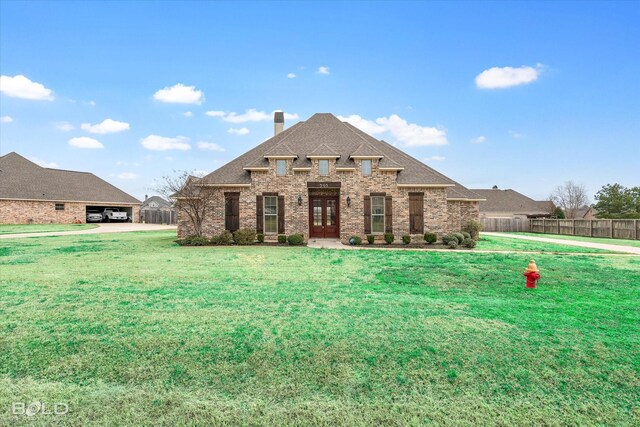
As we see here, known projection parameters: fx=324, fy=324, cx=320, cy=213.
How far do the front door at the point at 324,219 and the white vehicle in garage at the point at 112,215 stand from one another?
3357 cm

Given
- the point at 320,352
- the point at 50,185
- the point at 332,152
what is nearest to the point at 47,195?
the point at 50,185

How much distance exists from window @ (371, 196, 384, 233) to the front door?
211 cm

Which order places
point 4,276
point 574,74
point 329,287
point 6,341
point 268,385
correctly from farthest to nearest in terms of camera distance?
1. point 574,74
2. point 4,276
3. point 329,287
4. point 6,341
5. point 268,385

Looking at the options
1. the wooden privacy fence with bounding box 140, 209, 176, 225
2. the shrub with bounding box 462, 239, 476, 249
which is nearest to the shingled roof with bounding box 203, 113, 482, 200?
the shrub with bounding box 462, 239, 476, 249

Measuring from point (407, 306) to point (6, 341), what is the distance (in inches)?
224

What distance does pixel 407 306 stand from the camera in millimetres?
5641

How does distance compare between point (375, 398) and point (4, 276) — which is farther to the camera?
point (4, 276)

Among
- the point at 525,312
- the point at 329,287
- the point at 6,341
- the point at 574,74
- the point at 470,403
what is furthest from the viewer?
the point at 574,74

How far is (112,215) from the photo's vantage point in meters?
40.5

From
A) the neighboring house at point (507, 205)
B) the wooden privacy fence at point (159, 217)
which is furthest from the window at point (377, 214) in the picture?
the wooden privacy fence at point (159, 217)

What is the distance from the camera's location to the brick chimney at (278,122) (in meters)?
21.6

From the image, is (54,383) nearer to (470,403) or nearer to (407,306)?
(470,403)

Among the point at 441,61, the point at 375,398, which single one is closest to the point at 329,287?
the point at 375,398

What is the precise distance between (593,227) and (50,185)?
52620 mm
